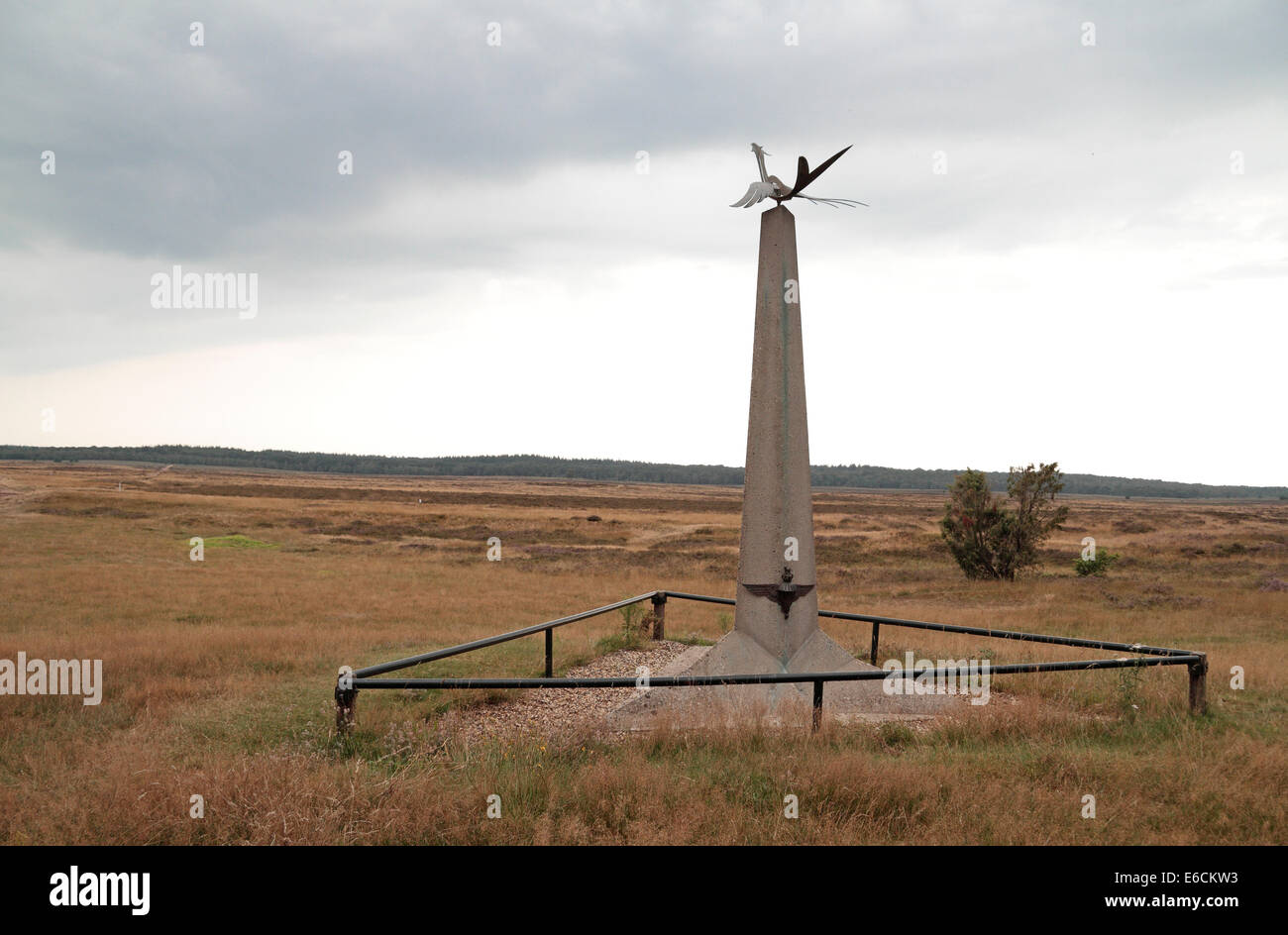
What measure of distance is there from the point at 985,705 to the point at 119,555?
25.3 m

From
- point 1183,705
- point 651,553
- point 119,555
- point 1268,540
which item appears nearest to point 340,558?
point 119,555

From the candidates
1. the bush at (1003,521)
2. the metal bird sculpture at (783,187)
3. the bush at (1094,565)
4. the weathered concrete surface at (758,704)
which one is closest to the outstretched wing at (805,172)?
the metal bird sculpture at (783,187)

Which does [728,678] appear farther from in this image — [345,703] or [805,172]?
[805,172]

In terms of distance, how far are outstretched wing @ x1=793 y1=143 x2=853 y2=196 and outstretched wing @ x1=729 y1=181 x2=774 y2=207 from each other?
0.26m

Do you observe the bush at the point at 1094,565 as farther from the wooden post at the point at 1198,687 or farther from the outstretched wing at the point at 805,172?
the outstretched wing at the point at 805,172

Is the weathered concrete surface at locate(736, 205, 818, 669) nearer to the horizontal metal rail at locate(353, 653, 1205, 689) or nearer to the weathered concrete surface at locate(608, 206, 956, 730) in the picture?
the weathered concrete surface at locate(608, 206, 956, 730)

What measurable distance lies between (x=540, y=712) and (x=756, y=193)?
5.23 metres

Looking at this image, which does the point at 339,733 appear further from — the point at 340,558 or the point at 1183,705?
the point at 340,558

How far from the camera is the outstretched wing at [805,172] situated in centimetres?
774

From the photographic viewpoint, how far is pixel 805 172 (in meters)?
7.75

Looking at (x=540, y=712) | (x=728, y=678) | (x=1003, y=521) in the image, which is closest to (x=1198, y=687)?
(x=728, y=678)

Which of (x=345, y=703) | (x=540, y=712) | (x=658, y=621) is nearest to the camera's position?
(x=345, y=703)
